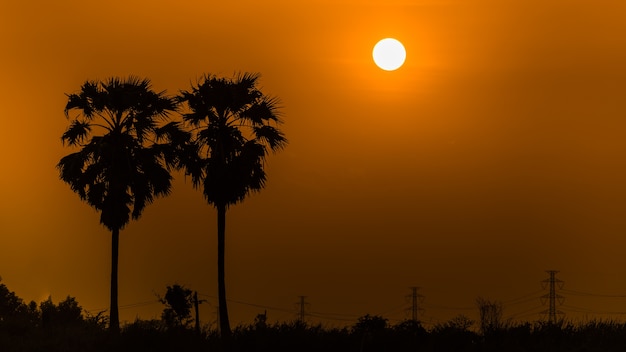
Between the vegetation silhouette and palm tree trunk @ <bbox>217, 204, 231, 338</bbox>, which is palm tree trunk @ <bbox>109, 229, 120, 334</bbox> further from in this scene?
the vegetation silhouette

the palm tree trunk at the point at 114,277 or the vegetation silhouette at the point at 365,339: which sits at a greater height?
the palm tree trunk at the point at 114,277

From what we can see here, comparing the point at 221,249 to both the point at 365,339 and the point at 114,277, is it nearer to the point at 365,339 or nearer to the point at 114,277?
the point at 114,277

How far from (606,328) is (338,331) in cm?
941

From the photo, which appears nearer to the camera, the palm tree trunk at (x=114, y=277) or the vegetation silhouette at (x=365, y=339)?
the vegetation silhouette at (x=365, y=339)

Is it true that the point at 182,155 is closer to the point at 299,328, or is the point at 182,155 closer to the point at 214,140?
the point at 214,140

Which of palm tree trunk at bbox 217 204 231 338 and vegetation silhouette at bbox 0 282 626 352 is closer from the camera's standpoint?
vegetation silhouette at bbox 0 282 626 352

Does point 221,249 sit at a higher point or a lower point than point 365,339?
higher

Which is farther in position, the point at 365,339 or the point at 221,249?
the point at 221,249

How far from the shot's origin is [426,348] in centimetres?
3831

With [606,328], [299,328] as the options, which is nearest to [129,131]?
[299,328]

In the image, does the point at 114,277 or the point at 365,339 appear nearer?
the point at 365,339

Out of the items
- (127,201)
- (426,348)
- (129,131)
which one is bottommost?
(426,348)

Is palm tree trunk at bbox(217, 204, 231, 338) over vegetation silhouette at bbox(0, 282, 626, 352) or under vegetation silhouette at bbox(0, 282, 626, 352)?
over

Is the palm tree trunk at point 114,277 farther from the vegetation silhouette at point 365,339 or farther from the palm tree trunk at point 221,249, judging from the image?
the vegetation silhouette at point 365,339
